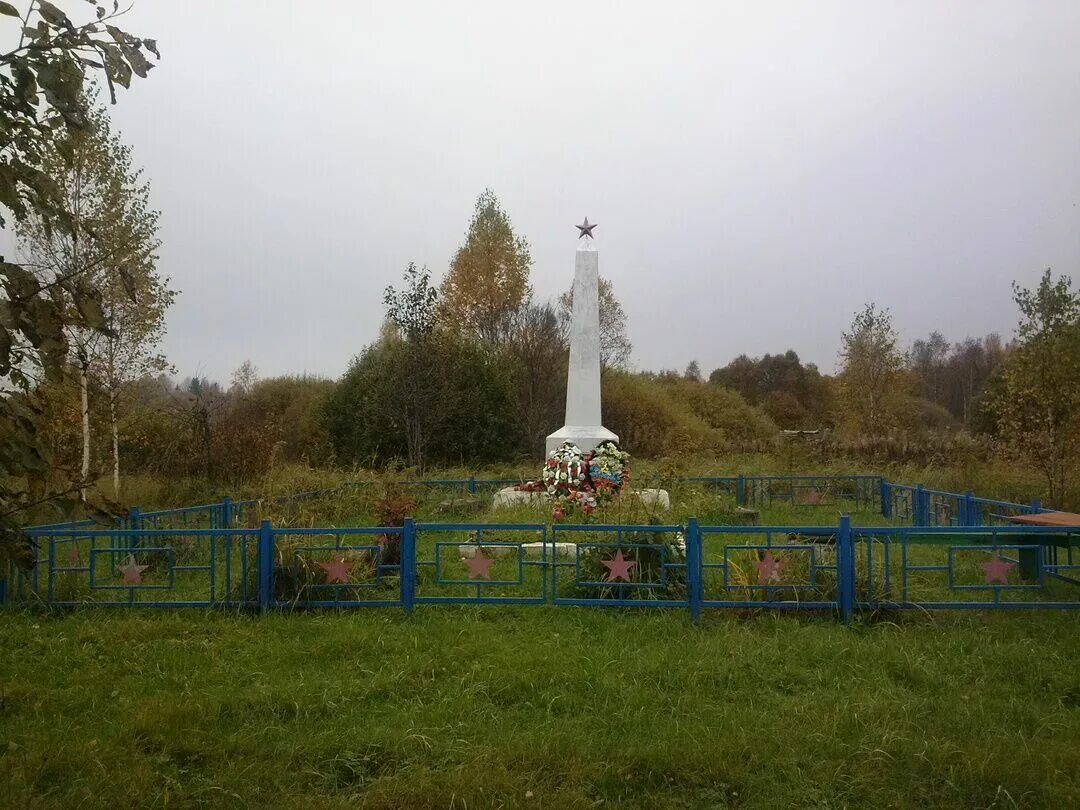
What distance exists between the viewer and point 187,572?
345 inches

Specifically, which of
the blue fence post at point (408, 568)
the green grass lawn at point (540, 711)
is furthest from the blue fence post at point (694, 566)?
the blue fence post at point (408, 568)

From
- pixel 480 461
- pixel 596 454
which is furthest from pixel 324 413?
pixel 596 454

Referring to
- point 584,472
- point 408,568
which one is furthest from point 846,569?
point 584,472

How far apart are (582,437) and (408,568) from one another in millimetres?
7211

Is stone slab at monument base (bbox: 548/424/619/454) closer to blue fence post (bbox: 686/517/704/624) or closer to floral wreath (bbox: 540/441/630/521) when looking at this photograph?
floral wreath (bbox: 540/441/630/521)

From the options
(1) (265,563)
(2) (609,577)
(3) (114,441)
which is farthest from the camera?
(3) (114,441)

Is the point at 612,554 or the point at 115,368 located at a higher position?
the point at 115,368

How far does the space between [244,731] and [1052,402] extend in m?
12.6

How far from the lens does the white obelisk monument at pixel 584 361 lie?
14087 mm

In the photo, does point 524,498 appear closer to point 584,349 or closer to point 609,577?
point 584,349

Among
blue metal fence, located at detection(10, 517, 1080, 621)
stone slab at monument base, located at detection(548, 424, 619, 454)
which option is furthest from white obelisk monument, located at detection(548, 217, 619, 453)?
blue metal fence, located at detection(10, 517, 1080, 621)

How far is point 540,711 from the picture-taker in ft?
15.3

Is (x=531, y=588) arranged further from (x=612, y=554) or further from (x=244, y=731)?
(x=244, y=731)

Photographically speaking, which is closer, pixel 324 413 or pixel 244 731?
pixel 244 731
